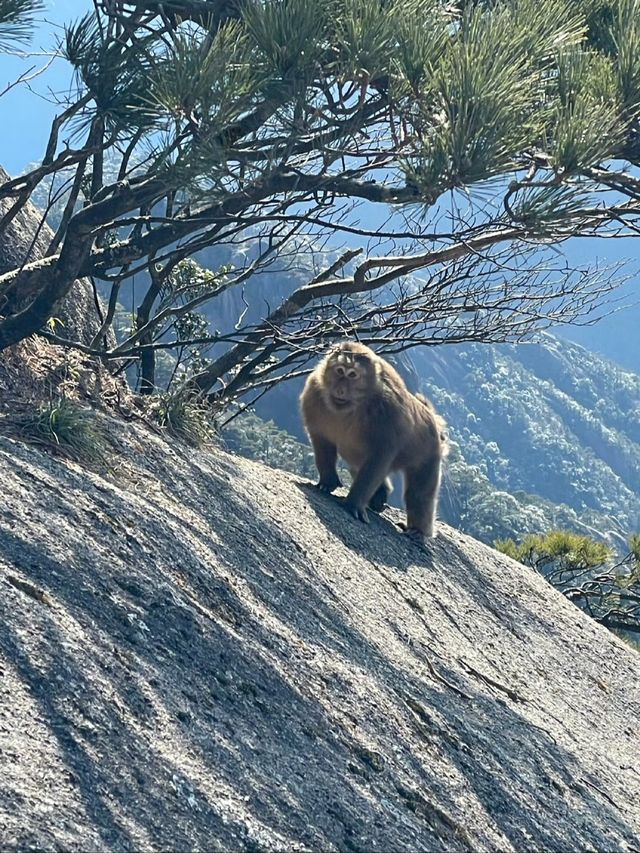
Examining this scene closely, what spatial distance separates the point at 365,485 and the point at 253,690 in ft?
10.8

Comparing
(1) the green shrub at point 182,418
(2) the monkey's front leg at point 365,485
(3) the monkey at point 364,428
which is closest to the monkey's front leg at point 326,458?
(3) the monkey at point 364,428

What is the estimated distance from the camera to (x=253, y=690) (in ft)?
13.7

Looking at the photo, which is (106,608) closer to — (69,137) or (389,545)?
(69,137)

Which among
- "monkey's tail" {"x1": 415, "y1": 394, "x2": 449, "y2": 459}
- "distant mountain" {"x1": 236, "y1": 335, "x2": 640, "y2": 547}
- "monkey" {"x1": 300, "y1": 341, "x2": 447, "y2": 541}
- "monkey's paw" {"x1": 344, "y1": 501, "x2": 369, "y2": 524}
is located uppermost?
"distant mountain" {"x1": 236, "y1": 335, "x2": 640, "y2": 547}

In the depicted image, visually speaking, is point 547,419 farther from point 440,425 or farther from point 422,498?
point 422,498

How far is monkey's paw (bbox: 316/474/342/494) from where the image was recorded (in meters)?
7.49

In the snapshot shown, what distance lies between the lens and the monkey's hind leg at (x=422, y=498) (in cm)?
777

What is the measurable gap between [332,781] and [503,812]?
38.6 inches

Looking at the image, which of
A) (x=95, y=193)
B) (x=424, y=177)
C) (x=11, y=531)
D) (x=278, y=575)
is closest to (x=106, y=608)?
(x=11, y=531)

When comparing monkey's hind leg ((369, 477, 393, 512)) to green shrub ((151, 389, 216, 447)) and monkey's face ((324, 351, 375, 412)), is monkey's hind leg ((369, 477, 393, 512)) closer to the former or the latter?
monkey's face ((324, 351, 375, 412))

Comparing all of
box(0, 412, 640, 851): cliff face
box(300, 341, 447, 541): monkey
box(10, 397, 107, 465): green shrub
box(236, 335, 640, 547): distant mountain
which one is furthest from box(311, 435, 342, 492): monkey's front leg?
box(236, 335, 640, 547): distant mountain

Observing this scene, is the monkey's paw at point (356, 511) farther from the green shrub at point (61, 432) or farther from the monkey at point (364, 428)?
the green shrub at point (61, 432)

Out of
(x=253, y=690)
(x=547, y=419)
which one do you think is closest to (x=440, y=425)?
(x=253, y=690)

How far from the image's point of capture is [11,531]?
426 cm
